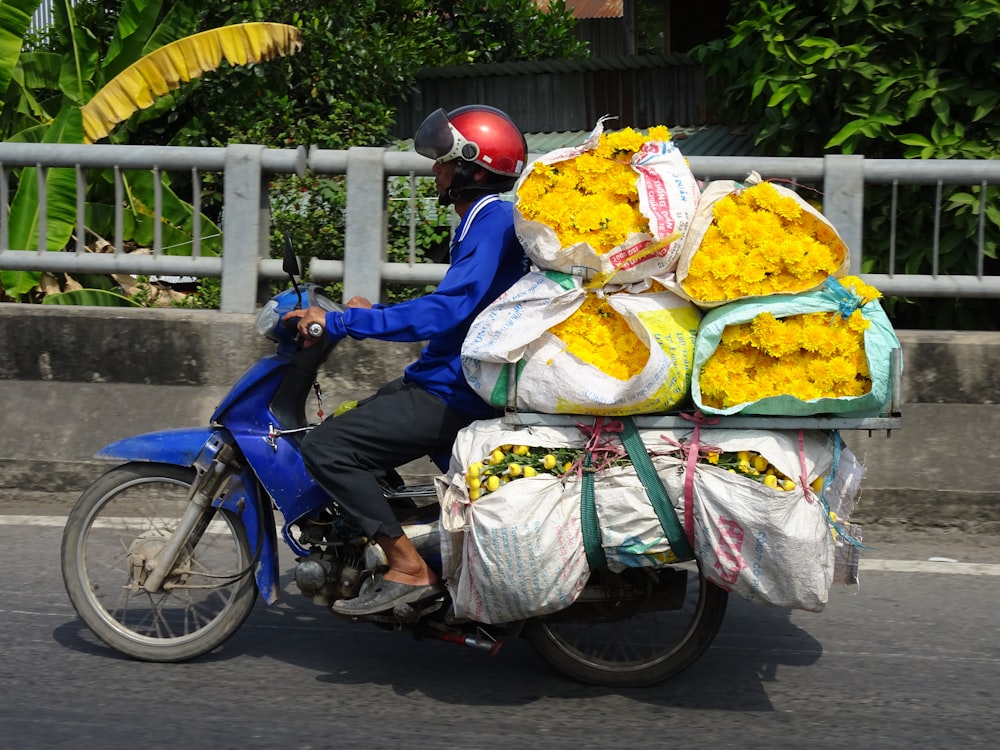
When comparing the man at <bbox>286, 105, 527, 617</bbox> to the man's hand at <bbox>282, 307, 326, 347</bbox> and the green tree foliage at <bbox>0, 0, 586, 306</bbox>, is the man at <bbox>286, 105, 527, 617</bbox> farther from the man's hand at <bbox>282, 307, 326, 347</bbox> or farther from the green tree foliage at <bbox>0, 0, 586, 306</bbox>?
the green tree foliage at <bbox>0, 0, 586, 306</bbox>

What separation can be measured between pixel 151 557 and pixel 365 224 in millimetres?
2515

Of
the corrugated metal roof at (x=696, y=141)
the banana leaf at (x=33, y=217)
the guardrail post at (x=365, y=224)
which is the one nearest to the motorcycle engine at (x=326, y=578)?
the guardrail post at (x=365, y=224)

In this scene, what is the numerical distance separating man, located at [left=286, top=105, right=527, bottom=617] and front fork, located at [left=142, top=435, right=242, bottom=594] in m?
0.35

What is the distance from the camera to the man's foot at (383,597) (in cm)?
392

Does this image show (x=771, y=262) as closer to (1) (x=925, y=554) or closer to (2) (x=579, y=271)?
(2) (x=579, y=271)

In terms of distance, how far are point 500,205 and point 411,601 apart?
1221mm

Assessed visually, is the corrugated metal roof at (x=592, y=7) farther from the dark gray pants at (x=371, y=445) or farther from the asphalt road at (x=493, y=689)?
the dark gray pants at (x=371, y=445)

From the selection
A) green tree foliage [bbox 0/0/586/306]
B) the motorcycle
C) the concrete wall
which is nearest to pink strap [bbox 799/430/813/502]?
the motorcycle

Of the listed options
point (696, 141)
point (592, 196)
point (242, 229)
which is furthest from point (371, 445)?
point (696, 141)

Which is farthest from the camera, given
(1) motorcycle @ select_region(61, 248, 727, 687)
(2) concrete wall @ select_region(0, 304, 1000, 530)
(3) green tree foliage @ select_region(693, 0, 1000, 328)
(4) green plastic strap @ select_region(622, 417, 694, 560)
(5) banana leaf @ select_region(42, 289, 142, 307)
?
(5) banana leaf @ select_region(42, 289, 142, 307)

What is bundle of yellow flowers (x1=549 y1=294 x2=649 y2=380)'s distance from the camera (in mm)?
3660

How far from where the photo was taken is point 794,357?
356 cm

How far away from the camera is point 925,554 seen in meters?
5.53

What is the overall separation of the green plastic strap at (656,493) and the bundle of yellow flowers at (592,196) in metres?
0.54
